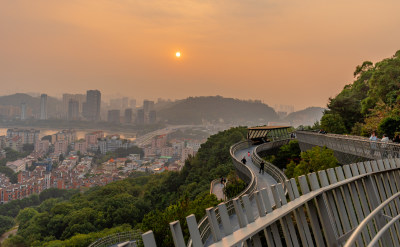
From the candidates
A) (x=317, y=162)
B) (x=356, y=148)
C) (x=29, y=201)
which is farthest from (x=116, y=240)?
(x=29, y=201)

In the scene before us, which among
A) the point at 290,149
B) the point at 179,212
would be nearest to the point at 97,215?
the point at 290,149

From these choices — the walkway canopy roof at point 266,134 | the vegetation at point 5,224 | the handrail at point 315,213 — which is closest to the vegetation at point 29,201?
the vegetation at point 5,224

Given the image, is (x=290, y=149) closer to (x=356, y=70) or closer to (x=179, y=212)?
(x=179, y=212)

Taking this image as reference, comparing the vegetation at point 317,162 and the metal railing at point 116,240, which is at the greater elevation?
the vegetation at point 317,162

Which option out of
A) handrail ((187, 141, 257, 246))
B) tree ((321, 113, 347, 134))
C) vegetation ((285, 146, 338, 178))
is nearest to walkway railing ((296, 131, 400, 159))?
vegetation ((285, 146, 338, 178))

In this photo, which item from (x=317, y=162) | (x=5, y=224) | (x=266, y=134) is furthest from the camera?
(x=5, y=224)

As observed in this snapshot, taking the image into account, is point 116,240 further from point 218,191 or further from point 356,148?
point 356,148

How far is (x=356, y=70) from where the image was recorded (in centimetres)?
5175

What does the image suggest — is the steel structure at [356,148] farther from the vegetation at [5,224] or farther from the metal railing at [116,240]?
the vegetation at [5,224]

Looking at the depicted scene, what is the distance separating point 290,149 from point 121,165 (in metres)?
139

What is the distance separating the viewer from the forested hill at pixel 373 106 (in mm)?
22761

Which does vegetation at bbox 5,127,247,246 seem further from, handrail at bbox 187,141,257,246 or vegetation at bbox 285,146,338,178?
vegetation at bbox 285,146,338,178

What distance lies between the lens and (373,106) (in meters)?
31.5

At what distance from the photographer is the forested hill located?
74.7 feet
